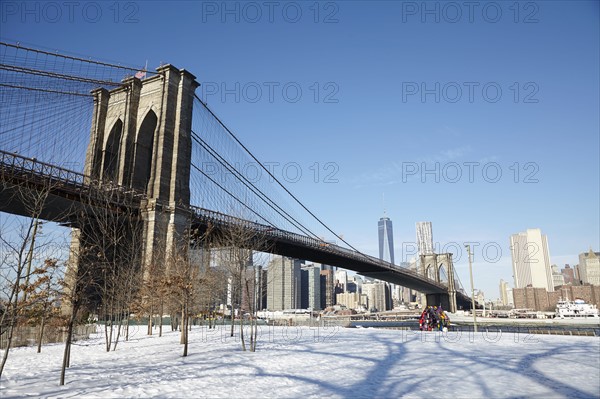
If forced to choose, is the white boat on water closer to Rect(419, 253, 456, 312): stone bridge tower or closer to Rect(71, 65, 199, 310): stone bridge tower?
Rect(419, 253, 456, 312): stone bridge tower

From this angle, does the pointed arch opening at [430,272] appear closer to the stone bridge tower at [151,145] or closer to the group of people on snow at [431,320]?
the group of people on snow at [431,320]

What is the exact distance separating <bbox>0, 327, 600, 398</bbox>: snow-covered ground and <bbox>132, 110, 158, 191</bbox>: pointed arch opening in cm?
2779

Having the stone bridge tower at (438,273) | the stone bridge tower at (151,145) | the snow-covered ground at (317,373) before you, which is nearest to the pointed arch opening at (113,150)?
the stone bridge tower at (151,145)

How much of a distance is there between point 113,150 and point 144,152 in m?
4.89

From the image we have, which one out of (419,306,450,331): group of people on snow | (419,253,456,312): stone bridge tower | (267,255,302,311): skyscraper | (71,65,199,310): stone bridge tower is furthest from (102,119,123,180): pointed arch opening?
(267,255,302,311): skyscraper

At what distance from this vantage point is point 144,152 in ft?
144

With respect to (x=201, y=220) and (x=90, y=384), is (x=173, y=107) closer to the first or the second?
(x=201, y=220)

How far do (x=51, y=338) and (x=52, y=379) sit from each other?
1471 cm

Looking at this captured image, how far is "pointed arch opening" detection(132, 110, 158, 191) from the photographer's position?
1676 inches

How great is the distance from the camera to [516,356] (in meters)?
14.1

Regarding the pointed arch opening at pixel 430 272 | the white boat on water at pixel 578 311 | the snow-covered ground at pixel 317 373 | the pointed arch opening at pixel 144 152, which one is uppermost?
the pointed arch opening at pixel 144 152

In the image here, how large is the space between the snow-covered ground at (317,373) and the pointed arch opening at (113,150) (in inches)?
1188

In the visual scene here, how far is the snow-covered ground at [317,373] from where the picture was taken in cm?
924

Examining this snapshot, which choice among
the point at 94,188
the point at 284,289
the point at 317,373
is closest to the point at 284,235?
the point at 94,188
